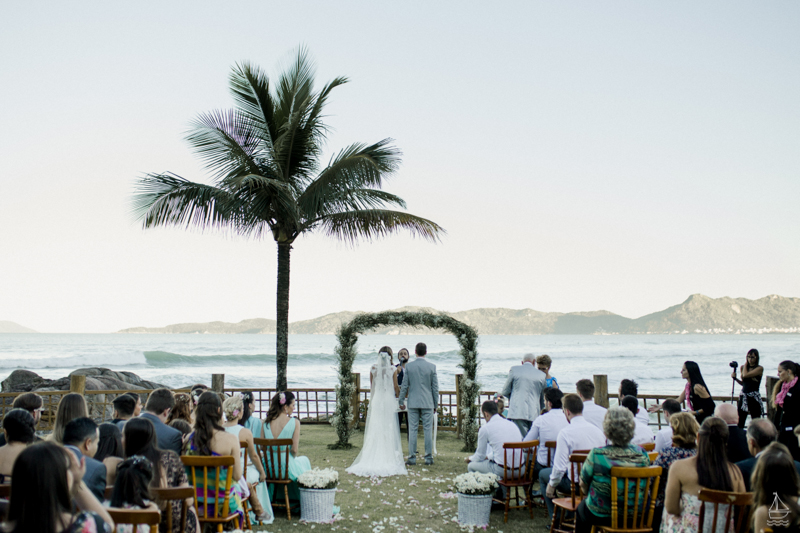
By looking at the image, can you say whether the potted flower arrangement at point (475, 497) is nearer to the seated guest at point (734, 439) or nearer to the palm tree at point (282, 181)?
the seated guest at point (734, 439)

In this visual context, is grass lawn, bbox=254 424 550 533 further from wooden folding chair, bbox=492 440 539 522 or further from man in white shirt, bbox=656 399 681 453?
man in white shirt, bbox=656 399 681 453

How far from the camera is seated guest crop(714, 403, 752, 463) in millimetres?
4695

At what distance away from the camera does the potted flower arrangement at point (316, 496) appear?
19.6 feet

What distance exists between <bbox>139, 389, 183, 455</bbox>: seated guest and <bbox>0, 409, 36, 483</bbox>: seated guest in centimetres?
95

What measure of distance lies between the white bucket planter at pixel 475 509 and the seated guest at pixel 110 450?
11.2ft

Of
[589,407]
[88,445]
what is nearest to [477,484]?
[589,407]

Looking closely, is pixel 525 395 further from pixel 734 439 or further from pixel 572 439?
pixel 734 439

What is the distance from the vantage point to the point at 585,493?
Result: 4508 millimetres

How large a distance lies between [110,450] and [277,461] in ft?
8.25

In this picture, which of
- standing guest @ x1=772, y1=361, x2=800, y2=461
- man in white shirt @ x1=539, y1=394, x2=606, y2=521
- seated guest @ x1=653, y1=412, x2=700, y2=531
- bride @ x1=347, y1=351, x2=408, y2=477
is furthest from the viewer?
bride @ x1=347, y1=351, x2=408, y2=477

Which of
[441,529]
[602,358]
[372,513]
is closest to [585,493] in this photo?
[441,529]

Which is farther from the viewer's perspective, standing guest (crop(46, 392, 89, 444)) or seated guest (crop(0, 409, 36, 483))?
standing guest (crop(46, 392, 89, 444))

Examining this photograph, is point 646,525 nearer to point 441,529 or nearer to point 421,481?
point 441,529

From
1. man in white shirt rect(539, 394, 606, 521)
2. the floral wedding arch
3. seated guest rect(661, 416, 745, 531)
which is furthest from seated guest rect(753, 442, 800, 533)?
the floral wedding arch
